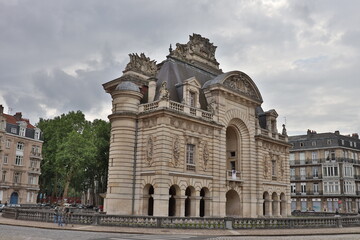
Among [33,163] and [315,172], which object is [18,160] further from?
[315,172]

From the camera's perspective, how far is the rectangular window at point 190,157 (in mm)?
32312

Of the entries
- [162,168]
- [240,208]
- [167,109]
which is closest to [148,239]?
[162,168]

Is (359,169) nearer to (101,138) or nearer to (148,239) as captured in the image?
(101,138)

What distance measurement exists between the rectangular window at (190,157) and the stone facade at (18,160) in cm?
3599

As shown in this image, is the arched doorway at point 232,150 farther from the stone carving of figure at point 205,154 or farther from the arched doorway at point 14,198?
the arched doorway at point 14,198

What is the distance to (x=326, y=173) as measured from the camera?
65.4 m

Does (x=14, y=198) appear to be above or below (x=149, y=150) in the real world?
below

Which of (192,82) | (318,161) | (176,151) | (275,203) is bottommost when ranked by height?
(275,203)

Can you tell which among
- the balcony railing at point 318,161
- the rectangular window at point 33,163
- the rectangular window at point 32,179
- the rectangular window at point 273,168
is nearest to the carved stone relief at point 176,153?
the rectangular window at point 273,168

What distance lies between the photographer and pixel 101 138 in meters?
50.7

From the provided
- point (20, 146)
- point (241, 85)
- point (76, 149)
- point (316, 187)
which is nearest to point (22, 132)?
point (20, 146)

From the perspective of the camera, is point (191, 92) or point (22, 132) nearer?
point (191, 92)

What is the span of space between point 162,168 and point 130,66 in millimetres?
11191

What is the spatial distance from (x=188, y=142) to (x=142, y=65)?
926 cm
